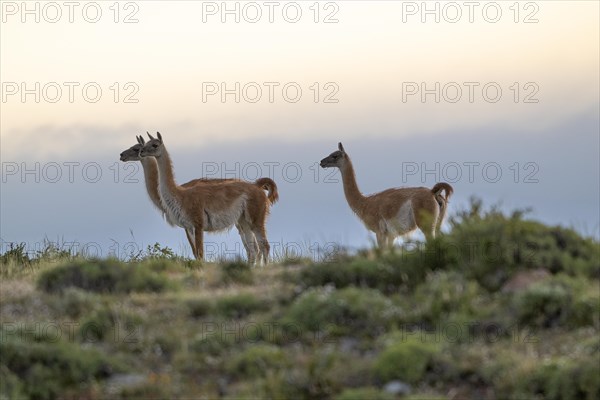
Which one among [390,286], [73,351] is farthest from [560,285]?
[73,351]

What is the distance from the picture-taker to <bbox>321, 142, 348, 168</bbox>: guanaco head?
87.8 feet

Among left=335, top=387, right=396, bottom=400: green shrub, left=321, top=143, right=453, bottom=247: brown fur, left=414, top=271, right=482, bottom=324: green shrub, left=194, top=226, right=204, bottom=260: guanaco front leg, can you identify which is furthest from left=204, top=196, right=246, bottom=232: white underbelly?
left=335, top=387, right=396, bottom=400: green shrub

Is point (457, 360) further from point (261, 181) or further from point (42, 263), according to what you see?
point (261, 181)

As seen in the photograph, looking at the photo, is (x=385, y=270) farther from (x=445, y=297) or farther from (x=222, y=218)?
(x=222, y=218)

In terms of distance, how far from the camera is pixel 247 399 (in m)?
10.4

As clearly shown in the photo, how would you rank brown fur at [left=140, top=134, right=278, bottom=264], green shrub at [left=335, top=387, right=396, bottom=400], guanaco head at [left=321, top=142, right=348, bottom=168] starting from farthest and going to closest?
guanaco head at [left=321, top=142, right=348, bottom=168] < brown fur at [left=140, top=134, right=278, bottom=264] < green shrub at [left=335, top=387, right=396, bottom=400]

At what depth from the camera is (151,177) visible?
24328 mm

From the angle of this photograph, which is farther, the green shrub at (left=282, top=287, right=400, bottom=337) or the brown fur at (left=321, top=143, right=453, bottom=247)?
the brown fur at (left=321, top=143, right=453, bottom=247)

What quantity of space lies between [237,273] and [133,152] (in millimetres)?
10167

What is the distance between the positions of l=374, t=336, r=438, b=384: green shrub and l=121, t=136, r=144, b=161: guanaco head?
14.1 meters

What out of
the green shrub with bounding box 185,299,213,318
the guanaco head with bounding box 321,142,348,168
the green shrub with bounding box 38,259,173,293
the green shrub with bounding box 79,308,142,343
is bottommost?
the green shrub with bounding box 79,308,142,343

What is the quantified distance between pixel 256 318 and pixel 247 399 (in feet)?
7.58

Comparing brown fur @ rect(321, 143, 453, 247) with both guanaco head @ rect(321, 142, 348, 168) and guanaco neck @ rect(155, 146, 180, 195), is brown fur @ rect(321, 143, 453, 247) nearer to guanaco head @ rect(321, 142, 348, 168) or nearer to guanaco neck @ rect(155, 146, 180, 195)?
guanaco head @ rect(321, 142, 348, 168)

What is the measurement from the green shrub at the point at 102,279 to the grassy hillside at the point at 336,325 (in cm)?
3
